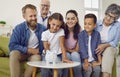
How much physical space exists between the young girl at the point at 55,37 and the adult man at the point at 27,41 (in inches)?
5.7

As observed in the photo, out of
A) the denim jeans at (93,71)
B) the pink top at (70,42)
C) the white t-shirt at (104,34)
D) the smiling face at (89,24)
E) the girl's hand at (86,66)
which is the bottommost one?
the denim jeans at (93,71)

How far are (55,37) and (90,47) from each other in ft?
1.22

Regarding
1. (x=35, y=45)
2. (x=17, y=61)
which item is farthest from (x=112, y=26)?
(x=17, y=61)

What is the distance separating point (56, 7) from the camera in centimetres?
456

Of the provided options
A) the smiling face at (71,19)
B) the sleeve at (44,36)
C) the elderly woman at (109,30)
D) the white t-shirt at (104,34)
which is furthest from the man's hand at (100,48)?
the sleeve at (44,36)

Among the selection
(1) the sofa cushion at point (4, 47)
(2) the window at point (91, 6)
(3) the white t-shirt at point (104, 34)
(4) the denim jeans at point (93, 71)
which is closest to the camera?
(4) the denim jeans at point (93, 71)

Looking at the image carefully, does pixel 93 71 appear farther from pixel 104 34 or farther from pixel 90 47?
pixel 104 34

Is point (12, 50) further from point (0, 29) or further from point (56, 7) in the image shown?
point (56, 7)

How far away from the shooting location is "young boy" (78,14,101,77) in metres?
2.31

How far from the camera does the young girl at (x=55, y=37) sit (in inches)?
92.6

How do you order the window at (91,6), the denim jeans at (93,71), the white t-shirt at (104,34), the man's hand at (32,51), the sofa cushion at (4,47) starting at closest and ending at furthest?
the denim jeans at (93,71) < the man's hand at (32,51) < the white t-shirt at (104,34) < the sofa cushion at (4,47) < the window at (91,6)

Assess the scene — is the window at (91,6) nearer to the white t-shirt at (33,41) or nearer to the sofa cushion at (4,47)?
the sofa cushion at (4,47)

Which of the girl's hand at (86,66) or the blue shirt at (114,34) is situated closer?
the girl's hand at (86,66)

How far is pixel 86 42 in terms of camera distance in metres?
2.42
